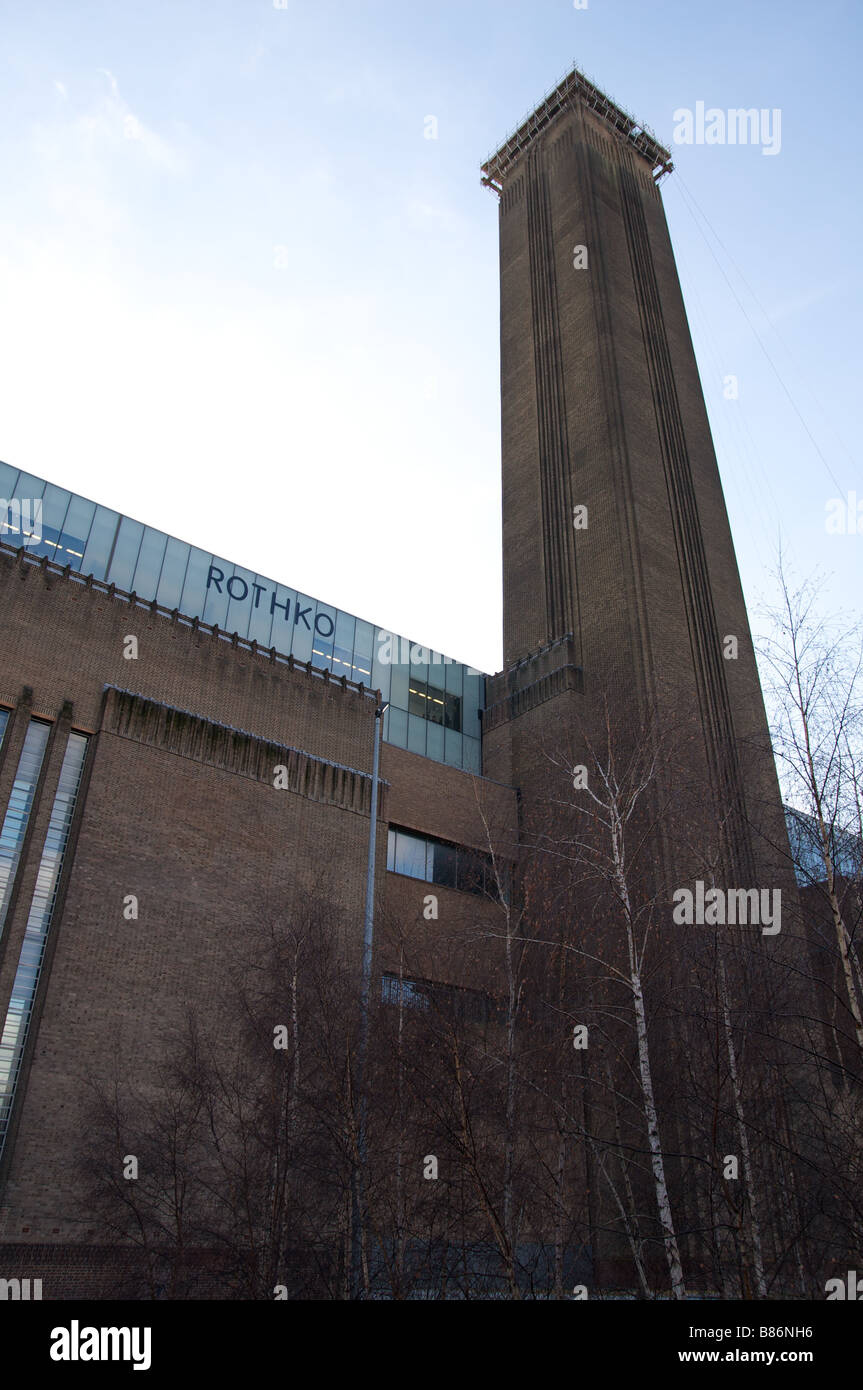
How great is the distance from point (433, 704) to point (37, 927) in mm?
20368

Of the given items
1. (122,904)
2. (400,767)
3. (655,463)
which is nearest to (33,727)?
(122,904)

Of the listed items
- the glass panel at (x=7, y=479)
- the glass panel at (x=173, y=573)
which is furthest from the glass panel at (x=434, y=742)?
the glass panel at (x=7, y=479)

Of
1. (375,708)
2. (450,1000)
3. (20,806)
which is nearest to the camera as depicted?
(450,1000)

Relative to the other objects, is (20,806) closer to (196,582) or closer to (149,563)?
(149,563)

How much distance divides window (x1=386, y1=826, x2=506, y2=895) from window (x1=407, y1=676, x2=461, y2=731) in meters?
6.88

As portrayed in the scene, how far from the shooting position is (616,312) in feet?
149

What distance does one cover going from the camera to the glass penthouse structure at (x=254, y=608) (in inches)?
1243

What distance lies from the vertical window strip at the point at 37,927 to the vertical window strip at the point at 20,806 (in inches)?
23.3

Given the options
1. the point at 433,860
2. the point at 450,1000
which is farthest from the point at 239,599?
the point at 450,1000

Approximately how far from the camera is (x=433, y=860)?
33094mm

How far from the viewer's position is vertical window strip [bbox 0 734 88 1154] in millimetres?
20500

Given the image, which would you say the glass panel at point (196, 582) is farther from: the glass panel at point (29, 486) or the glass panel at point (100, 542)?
the glass panel at point (29, 486)
